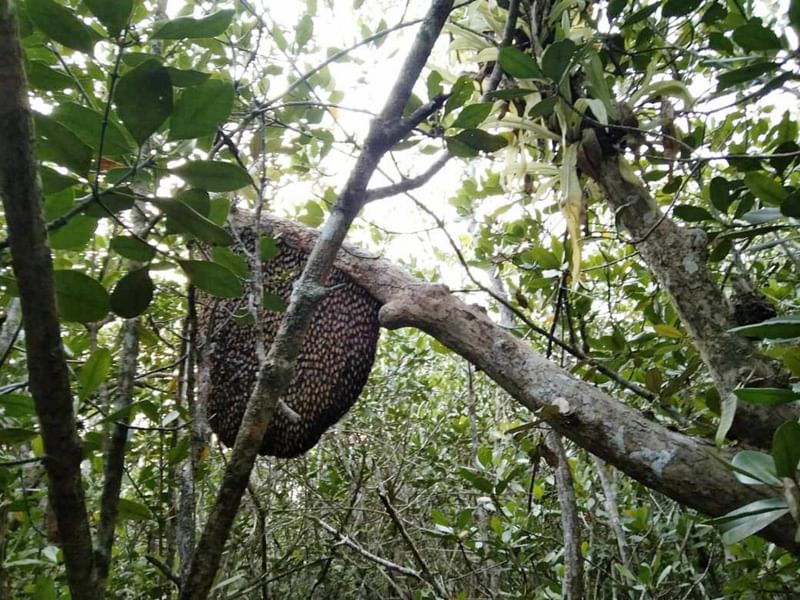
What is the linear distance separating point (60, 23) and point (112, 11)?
0.05 metres

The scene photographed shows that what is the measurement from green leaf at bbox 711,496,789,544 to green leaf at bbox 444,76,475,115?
1.93 ft

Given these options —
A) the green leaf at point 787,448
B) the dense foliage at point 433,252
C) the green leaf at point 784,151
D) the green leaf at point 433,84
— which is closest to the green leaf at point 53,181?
the dense foliage at point 433,252

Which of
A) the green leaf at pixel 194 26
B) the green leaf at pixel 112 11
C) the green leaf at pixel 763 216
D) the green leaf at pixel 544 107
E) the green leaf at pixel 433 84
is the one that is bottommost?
the green leaf at pixel 112 11

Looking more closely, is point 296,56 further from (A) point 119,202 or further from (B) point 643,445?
(B) point 643,445

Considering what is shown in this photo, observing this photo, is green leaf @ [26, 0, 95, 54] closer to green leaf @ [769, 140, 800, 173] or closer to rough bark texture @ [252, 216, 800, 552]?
rough bark texture @ [252, 216, 800, 552]

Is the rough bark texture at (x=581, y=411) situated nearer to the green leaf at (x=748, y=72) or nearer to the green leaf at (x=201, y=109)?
the green leaf at (x=748, y=72)

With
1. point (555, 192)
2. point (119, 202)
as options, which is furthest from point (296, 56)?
point (119, 202)

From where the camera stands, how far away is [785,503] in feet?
2.11

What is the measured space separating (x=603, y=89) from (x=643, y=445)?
2.34 ft

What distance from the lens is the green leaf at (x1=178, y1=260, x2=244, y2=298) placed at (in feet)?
1.71

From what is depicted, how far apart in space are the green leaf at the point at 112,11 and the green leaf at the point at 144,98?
0.04m

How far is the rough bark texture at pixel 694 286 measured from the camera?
1.04 m

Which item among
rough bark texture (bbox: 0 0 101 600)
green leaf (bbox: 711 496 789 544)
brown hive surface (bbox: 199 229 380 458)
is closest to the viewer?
rough bark texture (bbox: 0 0 101 600)

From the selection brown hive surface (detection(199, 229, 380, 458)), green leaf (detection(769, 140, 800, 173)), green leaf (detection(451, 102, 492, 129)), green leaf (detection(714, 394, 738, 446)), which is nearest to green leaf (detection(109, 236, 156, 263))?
green leaf (detection(451, 102, 492, 129))
